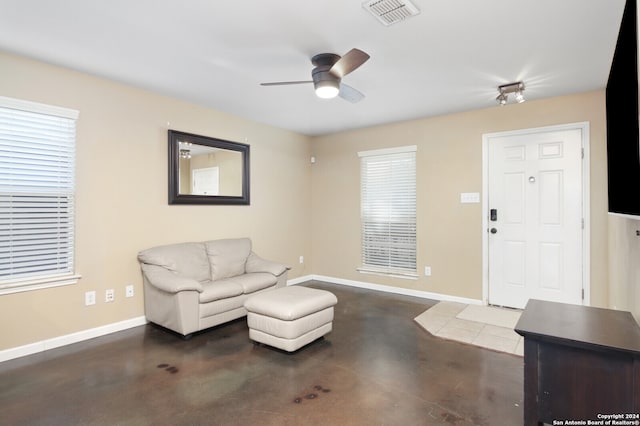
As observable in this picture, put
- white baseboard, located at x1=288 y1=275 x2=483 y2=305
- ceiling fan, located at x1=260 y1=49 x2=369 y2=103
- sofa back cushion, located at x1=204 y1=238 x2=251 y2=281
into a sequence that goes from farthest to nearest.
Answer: white baseboard, located at x1=288 y1=275 x2=483 y2=305
sofa back cushion, located at x1=204 y1=238 x2=251 y2=281
ceiling fan, located at x1=260 y1=49 x2=369 y2=103

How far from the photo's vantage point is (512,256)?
163 inches

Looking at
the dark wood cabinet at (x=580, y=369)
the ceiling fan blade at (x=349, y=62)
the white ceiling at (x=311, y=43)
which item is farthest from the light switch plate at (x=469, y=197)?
the dark wood cabinet at (x=580, y=369)

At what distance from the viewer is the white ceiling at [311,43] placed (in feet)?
7.14

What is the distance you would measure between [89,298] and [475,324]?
4001 millimetres

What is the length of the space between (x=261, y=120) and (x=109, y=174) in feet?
7.26

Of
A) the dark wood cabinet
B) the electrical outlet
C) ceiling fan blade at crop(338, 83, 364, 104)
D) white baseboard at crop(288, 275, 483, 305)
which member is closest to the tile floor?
white baseboard at crop(288, 275, 483, 305)

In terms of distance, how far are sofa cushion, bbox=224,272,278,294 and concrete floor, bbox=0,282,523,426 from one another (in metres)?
0.52

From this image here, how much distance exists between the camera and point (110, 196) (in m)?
3.39

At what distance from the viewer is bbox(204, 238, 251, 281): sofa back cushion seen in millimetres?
3947

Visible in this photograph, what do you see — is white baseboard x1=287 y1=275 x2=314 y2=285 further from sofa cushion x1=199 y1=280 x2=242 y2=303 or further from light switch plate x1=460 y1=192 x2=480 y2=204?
light switch plate x1=460 y1=192 x2=480 y2=204

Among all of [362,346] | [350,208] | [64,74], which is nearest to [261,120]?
[350,208]

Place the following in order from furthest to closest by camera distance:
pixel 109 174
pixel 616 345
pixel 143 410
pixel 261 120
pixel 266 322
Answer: pixel 261 120 < pixel 109 174 < pixel 266 322 < pixel 143 410 < pixel 616 345

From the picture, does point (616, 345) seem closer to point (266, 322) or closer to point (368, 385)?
point (368, 385)

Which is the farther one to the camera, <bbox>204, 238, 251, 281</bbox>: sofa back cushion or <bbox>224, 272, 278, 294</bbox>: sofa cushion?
<bbox>204, 238, 251, 281</bbox>: sofa back cushion
